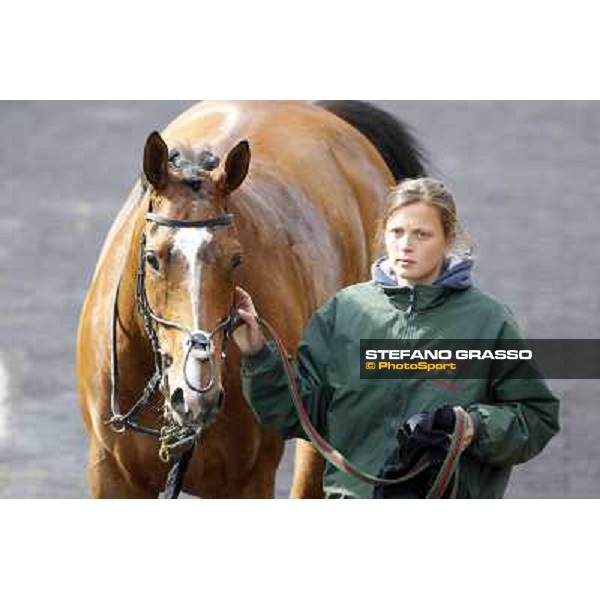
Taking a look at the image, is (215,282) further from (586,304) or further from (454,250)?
(586,304)

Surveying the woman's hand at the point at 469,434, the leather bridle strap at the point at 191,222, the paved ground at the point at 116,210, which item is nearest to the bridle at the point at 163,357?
the leather bridle strap at the point at 191,222

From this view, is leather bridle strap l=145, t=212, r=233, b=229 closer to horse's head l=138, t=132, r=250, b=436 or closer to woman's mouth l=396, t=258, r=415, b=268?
horse's head l=138, t=132, r=250, b=436

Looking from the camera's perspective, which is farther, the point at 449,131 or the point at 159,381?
the point at 449,131

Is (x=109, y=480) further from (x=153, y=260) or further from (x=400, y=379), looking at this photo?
(x=400, y=379)

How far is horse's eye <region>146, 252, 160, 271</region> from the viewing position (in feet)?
13.8

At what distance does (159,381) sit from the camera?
173 inches

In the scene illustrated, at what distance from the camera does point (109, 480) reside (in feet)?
15.5

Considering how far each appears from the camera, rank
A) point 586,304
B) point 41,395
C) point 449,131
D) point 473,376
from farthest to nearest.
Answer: point 449,131 → point 41,395 → point 586,304 → point 473,376

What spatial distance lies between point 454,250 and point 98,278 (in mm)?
1104

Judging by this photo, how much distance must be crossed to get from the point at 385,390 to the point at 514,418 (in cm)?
31

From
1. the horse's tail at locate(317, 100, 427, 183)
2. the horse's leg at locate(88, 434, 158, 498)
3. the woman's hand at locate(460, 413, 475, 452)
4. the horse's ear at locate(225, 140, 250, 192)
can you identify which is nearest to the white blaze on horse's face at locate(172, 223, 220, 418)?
the horse's ear at locate(225, 140, 250, 192)

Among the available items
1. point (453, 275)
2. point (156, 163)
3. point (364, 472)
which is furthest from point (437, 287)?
point (156, 163)

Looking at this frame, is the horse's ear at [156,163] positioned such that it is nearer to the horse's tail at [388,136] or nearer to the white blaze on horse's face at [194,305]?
the white blaze on horse's face at [194,305]
